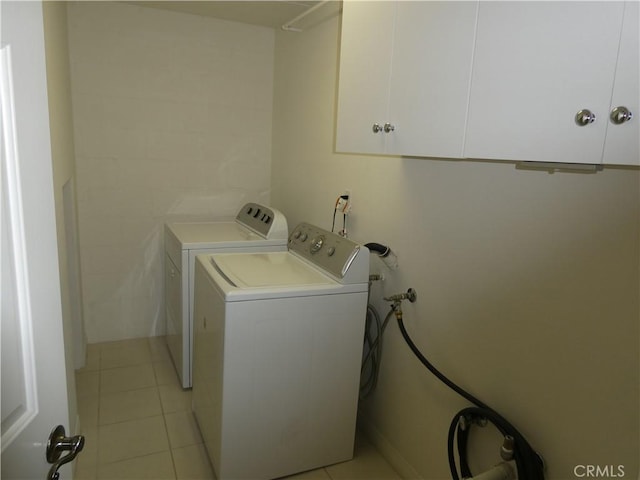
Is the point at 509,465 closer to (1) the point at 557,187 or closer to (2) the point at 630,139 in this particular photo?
(1) the point at 557,187

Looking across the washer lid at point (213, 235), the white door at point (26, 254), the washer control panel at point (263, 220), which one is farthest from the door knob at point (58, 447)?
the washer control panel at point (263, 220)

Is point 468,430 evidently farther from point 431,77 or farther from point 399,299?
point 431,77

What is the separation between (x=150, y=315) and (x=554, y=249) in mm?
2977

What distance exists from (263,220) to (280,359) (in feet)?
4.00

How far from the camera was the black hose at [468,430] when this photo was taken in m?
1.44

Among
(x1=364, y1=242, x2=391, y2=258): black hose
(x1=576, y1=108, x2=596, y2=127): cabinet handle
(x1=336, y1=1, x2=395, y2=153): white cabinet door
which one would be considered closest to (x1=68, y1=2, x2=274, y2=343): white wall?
(x1=364, y1=242, x2=391, y2=258): black hose

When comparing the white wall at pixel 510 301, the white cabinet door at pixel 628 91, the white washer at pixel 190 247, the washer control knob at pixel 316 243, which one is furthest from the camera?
the white washer at pixel 190 247

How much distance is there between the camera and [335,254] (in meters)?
2.14

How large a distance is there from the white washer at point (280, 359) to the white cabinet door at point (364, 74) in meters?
0.55

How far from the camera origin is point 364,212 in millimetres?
2398

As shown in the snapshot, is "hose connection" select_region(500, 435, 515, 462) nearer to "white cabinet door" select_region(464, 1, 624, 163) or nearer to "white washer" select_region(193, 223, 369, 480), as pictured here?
"white washer" select_region(193, 223, 369, 480)

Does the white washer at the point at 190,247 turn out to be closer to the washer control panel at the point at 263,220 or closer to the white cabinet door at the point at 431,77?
the washer control panel at the point at 263,220

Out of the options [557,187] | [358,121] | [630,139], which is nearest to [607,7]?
[630,139]

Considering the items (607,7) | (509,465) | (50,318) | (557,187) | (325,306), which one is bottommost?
(509,465)
